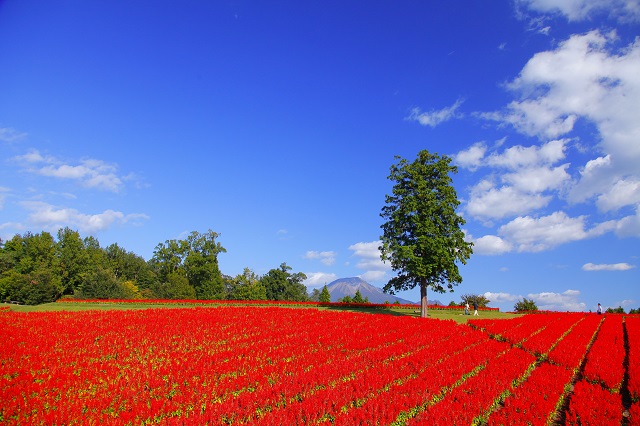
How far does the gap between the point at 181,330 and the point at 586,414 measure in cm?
1903

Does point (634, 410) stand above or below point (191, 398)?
above

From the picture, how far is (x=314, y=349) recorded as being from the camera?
741 inches

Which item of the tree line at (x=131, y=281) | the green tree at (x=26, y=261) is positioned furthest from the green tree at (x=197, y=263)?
the green tree at (x=26, y=261)

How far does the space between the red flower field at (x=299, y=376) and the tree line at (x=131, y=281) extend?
47.5 m

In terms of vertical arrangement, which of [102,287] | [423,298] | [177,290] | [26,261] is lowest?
[102,287]

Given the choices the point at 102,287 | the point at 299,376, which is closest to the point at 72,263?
the point at 102,287

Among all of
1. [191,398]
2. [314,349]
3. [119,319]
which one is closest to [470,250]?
[314,349]

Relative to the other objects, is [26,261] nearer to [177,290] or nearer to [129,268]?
[177,290]

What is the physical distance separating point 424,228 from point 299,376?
27.4m

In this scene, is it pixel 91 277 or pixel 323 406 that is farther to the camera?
pixel 91 277

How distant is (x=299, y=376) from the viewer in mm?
12977

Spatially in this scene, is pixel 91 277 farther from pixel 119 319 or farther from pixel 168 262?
pixel 119 319

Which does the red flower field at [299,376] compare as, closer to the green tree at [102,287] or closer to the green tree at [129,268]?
the green tree at [102,287]

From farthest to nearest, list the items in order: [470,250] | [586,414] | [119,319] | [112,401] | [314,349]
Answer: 1. [470,250]
2. [119,319]
3. [314,349]
4. [112,401]
5. [586,414]
